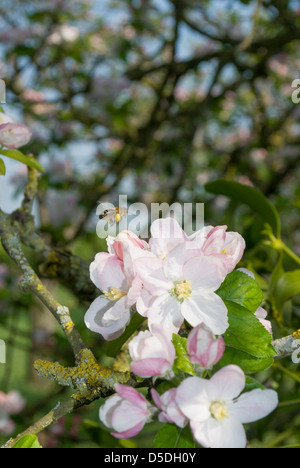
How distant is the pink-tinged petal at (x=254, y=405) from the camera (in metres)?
0.41

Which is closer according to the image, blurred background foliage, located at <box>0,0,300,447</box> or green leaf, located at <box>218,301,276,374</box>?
green leaf, located at <box>218,301,276,374</box>

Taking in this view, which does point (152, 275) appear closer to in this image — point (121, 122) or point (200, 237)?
point (200, 237)

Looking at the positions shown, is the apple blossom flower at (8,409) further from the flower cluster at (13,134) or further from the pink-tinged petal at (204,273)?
the pink-tinged petal at (204,273)

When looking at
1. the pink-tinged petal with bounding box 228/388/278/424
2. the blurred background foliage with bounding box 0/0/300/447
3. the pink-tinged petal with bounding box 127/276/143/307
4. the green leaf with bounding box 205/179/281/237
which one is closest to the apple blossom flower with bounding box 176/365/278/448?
the pink-tinged petal with bounding box 228/388/278/424

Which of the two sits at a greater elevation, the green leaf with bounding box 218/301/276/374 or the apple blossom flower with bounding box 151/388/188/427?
the green leaf with bounding box 218/301/276/374

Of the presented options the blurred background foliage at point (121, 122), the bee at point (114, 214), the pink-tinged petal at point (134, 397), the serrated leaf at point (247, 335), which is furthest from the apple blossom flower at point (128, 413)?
the blurred background foliage at point (121, 122)

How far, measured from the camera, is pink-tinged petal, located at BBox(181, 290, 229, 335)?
0.45 m

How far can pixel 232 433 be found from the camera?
1.35 feet

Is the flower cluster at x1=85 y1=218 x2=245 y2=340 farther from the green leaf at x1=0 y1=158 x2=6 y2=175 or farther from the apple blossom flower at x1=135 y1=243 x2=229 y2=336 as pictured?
the green leaf at x1=0 y1=158 x2=6 y2=175

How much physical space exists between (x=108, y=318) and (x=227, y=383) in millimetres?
138

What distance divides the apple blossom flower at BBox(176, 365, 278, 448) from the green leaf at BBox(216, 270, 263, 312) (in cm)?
10

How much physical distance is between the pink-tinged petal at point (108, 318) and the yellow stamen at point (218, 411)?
13cm

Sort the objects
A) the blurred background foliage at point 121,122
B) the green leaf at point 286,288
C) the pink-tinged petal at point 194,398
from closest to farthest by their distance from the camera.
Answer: the pink-tinged petal at point 194,398
the green leaf at point 286,288
the blurred background foliage at point 121,122
